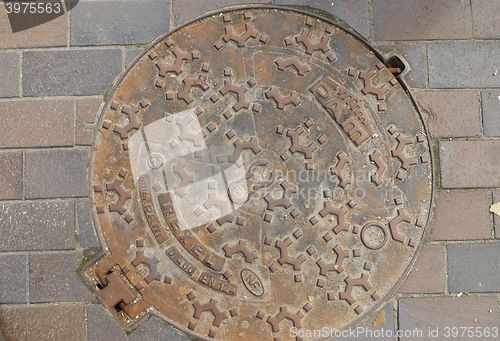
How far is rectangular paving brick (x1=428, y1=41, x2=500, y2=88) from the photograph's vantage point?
3518 mm

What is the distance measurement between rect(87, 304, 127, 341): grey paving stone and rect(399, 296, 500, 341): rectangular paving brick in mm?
1857

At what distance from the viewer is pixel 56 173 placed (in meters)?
3.43

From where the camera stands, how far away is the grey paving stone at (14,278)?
133 inches

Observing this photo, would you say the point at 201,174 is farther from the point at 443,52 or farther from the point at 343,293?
the point at 443,52

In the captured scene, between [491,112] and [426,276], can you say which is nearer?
[426,276]

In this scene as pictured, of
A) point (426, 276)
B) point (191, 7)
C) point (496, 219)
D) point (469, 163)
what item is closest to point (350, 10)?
point (191, 7)

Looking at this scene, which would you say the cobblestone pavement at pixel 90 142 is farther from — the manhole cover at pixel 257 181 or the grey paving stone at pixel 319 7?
the manhole cover at pixel 257 181

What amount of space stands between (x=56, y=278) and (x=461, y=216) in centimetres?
272

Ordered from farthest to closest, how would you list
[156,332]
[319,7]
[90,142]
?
[319,7]
[90,142]
[156,332]

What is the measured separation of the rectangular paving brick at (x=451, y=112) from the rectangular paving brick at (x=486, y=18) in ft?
1.42

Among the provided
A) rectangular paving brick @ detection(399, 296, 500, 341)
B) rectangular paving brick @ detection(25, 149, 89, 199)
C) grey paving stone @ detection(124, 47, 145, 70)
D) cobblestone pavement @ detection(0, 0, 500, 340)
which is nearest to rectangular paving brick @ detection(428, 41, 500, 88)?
cobblestone pavement @ detection(0, 0, 500, 340)

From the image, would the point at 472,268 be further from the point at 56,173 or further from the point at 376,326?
the point at 56,173

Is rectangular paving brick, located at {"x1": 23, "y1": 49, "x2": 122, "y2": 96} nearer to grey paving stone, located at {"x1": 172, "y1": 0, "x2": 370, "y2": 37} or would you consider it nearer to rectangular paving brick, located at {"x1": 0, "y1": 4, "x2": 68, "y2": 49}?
rectangular paving brick, located at {"x1": 0, "y1": 4, "x2": 68, "y2": 49}

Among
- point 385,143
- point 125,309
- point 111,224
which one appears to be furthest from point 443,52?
point 125,309
